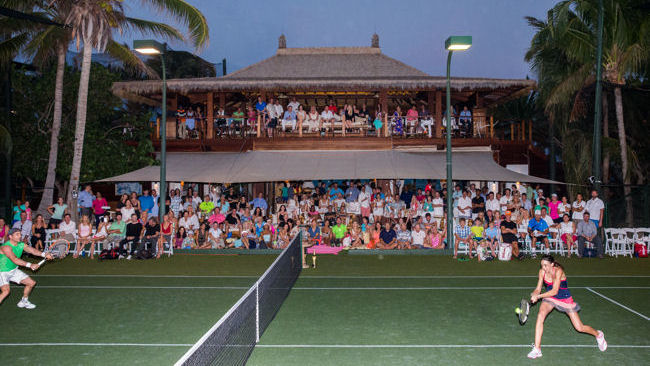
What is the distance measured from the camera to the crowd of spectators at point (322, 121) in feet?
82.0

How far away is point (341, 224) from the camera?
1900cm

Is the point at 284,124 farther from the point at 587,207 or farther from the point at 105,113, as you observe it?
the point at 587,207

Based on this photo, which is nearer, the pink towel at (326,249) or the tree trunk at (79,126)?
the pink towel at (326,249)

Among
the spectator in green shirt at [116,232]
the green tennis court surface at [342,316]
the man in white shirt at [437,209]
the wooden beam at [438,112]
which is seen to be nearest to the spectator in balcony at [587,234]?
the green tennis court surface at [342,316]

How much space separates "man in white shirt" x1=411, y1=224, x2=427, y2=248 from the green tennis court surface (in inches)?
119

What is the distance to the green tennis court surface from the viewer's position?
7535 millimetres

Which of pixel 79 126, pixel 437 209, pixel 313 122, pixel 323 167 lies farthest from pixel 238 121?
pixel 437 209

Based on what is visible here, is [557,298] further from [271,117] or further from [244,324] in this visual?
[271,117]

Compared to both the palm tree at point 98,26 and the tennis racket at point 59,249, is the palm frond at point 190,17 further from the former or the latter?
the tennis racket at point 59,249

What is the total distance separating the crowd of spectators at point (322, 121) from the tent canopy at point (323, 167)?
47.3 inches

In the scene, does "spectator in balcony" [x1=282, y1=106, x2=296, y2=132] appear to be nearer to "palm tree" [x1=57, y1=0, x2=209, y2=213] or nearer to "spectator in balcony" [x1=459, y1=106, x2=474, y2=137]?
"palm tree" [x1=57, y1=0, x2=209, y2=213]

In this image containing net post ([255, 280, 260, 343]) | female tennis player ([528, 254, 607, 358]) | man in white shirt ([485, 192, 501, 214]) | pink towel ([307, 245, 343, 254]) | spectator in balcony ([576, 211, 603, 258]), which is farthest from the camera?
man in white shirt ([485, 192, 501, 214])

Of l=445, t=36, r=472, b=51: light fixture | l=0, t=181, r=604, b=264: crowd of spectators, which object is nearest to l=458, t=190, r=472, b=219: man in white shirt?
l=0, t=181, r=604, b=264: crowd of spectators

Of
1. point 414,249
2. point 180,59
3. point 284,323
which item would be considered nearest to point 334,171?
point 414,249
